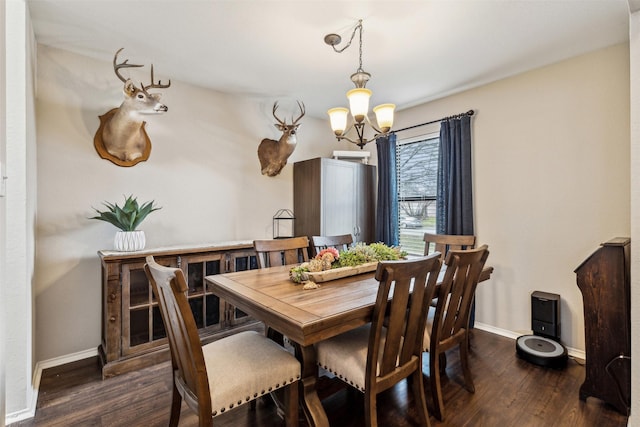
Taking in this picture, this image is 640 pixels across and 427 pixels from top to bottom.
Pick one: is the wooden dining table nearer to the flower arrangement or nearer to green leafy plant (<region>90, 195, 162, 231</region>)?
the flower arrangement

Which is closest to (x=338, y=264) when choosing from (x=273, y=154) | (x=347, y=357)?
(x=347, y=357)

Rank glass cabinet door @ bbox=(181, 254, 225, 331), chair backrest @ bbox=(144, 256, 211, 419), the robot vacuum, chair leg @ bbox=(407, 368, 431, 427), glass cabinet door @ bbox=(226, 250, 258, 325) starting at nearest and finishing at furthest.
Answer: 1. chair backrest @ bbox=(144, 256, 211, 419)
2. chair leg @ bbox=(407, 368, 431, 427)
3. the robot vacuum
4. glass cabinet door @ bbox=(181, 254, 225, 331)
5. glass cabinet door @ bbox=(226, 250, 258, 325)

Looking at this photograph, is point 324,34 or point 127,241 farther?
point 127,241

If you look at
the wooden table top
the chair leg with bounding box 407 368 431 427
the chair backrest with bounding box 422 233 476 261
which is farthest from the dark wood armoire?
the wooden table top

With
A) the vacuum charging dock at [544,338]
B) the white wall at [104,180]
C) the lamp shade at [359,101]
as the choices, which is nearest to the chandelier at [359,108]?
the lamp shade at [359,101]

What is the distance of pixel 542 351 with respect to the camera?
2529 millimetres

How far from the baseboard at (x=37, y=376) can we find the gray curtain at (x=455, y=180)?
150 inches

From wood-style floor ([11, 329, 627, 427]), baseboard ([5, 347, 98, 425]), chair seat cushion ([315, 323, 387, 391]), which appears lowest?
wood-style floor ([11, 329, 627, 427])

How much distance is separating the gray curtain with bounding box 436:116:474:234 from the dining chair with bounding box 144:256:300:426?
259 cm

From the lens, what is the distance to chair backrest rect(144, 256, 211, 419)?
1.20 m

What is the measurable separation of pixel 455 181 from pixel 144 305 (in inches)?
133

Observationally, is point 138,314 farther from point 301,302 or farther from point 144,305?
point 301,302

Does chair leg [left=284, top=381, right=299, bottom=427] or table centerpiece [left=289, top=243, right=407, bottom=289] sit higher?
table centerpiece [left=289, top=243, right=407, bottom=289]

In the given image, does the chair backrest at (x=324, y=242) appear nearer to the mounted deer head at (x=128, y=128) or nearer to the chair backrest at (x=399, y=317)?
the chair backrest at (x=399, y=317)
